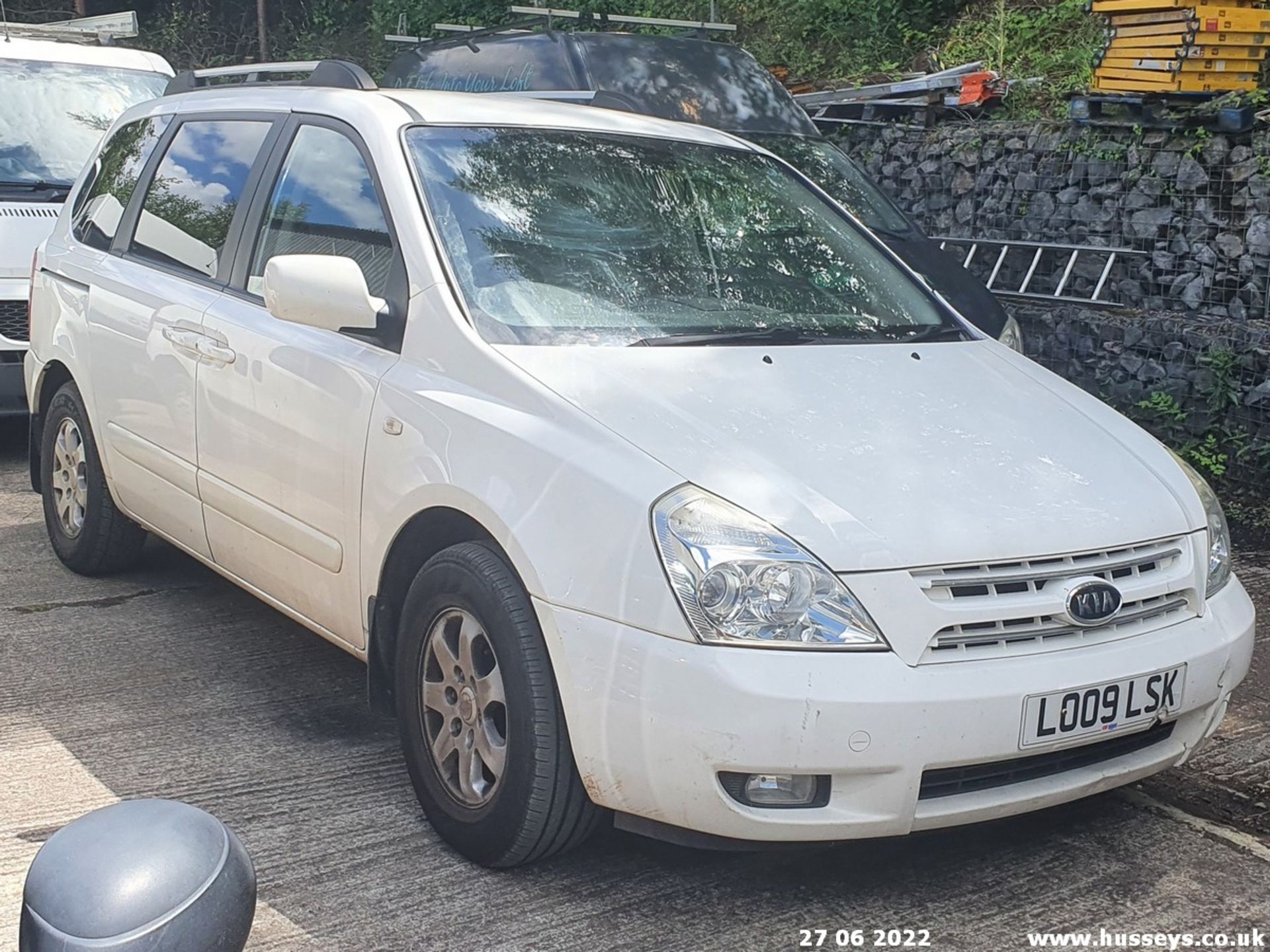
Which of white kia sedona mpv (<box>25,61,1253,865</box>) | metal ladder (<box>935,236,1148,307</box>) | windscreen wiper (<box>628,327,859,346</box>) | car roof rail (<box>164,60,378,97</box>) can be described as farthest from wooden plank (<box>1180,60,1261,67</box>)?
windscreen wiper (<box>628,327,859,346</box>)

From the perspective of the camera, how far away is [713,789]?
115 inches

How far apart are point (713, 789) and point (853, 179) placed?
5.81m

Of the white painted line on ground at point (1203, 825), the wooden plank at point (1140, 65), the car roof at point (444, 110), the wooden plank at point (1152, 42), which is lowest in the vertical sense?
the white painted line on ground at point (1203, 825)

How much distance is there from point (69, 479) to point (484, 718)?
9.82 feet

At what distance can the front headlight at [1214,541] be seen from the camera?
344cm

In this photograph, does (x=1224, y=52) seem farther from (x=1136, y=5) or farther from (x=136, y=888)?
(x=136, y=888)

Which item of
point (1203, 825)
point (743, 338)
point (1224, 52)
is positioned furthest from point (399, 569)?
point (1224, 52)

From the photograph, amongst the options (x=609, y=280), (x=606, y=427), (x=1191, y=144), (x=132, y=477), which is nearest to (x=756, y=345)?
(x=609, y=280)

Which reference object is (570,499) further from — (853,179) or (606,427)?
(853,179)

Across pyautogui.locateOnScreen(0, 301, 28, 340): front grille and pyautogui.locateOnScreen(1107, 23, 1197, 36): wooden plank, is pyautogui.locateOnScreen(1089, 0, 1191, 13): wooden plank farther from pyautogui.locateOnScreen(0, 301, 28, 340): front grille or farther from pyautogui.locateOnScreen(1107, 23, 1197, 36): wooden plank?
pyautogui.locateOnScreen(0, 301, 28, 340): front grille

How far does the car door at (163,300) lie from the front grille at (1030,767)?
2579 mm

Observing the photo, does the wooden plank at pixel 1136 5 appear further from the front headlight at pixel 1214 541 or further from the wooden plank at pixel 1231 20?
the front headlight at pixel 1214 541

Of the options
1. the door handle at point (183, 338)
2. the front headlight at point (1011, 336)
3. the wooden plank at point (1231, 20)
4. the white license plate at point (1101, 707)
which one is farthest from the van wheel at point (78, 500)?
the wooden plank at point (1231, 20)

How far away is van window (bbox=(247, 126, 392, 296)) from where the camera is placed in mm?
3932
